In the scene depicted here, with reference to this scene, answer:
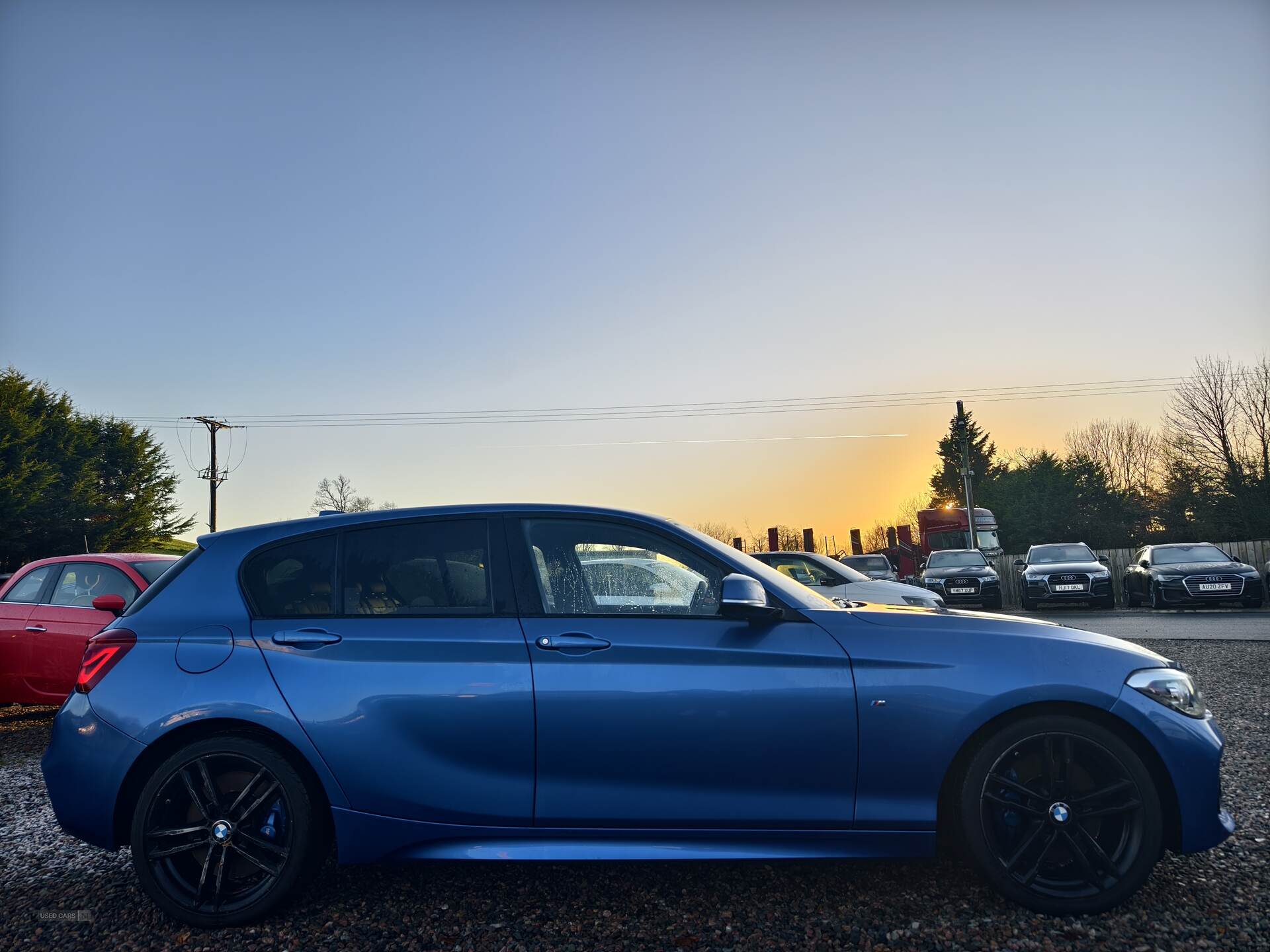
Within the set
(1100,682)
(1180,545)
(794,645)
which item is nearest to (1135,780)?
(1100,682)

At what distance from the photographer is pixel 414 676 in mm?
3117

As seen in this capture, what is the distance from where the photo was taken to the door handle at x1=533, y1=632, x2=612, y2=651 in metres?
3.11

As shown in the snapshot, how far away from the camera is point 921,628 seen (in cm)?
318

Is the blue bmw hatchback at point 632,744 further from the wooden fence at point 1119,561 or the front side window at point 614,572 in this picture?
the wooden fence at point 1119,561

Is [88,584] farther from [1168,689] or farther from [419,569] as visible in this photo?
[1168,689]

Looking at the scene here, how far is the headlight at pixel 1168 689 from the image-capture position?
3.03 meters

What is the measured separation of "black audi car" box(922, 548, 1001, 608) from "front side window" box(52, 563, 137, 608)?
17632 millimetres

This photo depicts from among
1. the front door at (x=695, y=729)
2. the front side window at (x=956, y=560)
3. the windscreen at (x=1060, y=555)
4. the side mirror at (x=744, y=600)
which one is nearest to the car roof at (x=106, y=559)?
the front door at (x=695, y=729)

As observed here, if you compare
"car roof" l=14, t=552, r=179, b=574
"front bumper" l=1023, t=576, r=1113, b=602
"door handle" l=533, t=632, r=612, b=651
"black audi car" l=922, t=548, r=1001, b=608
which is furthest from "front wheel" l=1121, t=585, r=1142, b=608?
"door handle" l=533, t=632, r=612, b=651

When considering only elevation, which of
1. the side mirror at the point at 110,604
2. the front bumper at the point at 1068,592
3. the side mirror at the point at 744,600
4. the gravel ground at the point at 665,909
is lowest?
the front bumper at the point at 1068,592

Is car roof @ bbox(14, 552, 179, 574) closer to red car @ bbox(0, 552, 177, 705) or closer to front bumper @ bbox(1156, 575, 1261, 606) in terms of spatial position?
red car @ bbox(0, 552, 177, 705)

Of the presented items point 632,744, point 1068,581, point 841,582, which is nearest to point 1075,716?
point 632,744

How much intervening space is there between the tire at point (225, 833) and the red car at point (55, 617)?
4381 millimetres

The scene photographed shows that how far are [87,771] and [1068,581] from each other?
19879 mm
